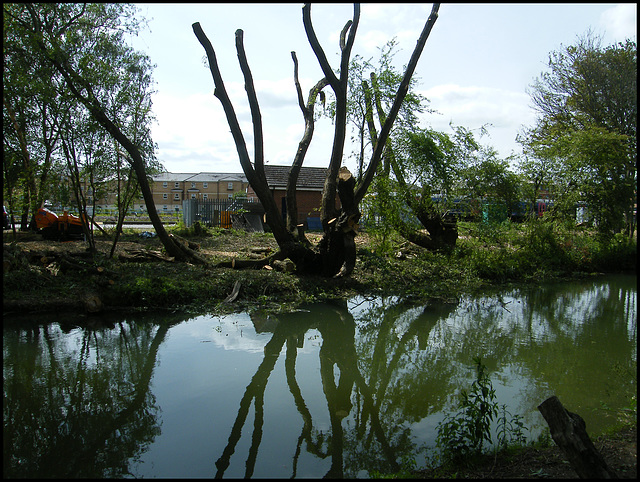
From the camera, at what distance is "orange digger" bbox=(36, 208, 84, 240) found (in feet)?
58.4

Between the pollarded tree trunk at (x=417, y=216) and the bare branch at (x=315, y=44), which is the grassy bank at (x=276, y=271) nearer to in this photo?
the pollarded tree trunk at (x=417, y=216)

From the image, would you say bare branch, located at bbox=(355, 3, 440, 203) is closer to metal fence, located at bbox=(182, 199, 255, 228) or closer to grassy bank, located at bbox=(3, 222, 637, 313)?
grassy bank, located at bbox=(3, 222, 637, 313)

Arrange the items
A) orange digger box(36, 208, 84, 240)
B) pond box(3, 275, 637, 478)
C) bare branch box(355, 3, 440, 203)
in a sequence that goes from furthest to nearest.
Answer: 1. orange digger box(36, 208, 84, 240)
2. bare branch box(355, 3, 440, 203)
3. pond box(3, 275, 637, 478)

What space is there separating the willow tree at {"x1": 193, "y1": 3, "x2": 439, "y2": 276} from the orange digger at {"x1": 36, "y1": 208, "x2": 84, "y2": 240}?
27.3 feet

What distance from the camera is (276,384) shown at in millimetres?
6738

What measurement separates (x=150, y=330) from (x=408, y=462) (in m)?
6.05

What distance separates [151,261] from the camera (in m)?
14.1

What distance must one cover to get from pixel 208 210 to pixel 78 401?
23.8m

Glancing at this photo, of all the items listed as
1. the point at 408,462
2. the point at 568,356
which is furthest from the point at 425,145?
the point at 408,462

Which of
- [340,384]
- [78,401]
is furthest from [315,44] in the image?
[78,401]

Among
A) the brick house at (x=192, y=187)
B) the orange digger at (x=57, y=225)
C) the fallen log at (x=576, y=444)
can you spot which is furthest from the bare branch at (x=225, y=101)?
the brick house at (x=192, y=187)

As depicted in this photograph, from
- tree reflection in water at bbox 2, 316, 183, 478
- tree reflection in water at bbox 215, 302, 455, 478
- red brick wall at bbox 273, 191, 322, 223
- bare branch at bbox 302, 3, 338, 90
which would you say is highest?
bare branch at bbox 302, 3, 338, 90

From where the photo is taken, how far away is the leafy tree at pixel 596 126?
19.2 metres

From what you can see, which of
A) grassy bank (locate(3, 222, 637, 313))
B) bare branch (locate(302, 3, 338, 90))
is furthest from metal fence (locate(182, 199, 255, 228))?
bare branch (locate(302, 3, 338, 90))
